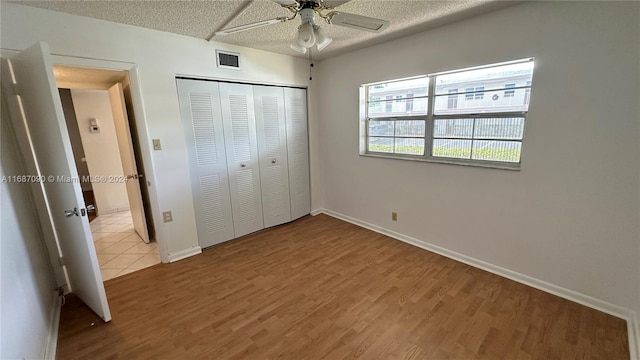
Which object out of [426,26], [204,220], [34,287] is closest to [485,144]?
[426,26]

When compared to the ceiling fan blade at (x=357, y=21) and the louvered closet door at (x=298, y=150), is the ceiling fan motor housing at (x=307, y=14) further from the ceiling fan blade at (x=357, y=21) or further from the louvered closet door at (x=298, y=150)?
the louvered closet door at (x=298, y=150)

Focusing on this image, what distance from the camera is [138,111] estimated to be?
8.07 ft

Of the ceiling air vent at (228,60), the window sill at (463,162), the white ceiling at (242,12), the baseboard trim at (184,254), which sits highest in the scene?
the white ceiling at (242,12)

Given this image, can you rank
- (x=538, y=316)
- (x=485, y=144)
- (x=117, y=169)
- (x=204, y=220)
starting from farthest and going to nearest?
(x=117, y=169)
(x=204, y=220)
(x=485, y=144)
(x=538, y=316)

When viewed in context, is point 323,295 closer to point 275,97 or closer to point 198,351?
point 198,351

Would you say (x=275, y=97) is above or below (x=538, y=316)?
above

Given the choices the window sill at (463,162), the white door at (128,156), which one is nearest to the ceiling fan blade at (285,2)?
the window sill at (463,162)

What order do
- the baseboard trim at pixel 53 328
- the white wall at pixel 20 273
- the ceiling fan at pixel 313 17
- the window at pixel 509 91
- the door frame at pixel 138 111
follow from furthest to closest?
1. the window at pixel 509 91
2. the door frame at pixel 138 111
3. the baseboard trim at pixel 53 328
4. the ceiling fan at pixel 313 17
5. the white wall at pixel 20 273

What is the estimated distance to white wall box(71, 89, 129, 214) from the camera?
432 centimetres

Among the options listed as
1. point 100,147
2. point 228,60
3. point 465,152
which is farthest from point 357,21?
point 100,147

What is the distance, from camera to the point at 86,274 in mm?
1957

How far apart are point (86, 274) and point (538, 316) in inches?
133

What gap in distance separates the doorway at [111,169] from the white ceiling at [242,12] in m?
0.72

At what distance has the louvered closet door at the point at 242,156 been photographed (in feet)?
10.0
